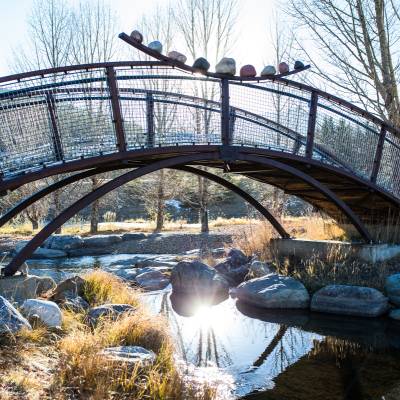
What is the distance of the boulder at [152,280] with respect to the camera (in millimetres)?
9137

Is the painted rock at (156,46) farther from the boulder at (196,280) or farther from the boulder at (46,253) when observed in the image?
the boulder at (46,253)

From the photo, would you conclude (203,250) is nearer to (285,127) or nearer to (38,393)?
(285,127)

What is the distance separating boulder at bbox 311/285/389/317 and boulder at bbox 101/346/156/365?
3.76m

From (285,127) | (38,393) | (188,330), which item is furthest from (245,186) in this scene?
(38,393)

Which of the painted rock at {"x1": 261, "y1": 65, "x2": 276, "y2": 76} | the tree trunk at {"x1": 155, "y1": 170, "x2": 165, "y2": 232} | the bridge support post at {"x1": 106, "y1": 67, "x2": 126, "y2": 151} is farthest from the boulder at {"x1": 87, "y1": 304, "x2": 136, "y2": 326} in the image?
the tree trunk at {"x1": 155, "y1": 170, "x2": 165, "y2": 232}

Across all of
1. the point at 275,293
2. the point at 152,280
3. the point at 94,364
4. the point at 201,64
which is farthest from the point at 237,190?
the point at 94,364

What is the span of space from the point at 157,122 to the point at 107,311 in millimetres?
2654

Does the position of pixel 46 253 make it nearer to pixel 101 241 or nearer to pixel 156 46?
pixel 101 241

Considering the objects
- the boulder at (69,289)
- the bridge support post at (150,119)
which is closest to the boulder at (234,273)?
the boulder at (69,289)

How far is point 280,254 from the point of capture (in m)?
10.3

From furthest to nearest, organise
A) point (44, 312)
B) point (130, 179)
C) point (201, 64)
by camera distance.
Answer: point (201, 64) < point (130, 179) < point (44, 312)

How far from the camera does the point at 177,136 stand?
696cm

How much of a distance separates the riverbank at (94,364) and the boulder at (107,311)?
0.85 ft

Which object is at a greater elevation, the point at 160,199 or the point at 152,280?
the point at 160,199
